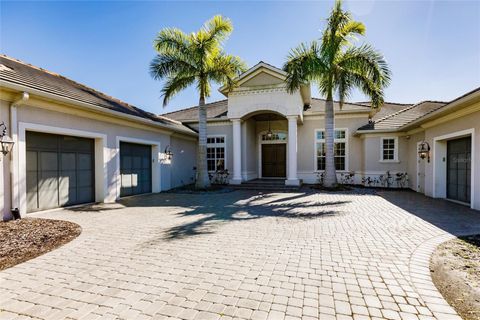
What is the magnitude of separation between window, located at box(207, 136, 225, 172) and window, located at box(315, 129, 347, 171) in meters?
6.13

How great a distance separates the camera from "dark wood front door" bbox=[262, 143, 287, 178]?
669 inches

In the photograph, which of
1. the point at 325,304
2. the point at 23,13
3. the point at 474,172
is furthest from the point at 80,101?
the point at 474,172

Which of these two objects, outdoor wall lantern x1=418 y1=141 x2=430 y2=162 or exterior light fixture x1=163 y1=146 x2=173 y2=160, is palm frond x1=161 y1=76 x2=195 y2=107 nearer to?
exterior light fixture x1=163 y1=146 x2=173 y2=160

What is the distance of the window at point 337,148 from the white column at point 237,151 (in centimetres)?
507

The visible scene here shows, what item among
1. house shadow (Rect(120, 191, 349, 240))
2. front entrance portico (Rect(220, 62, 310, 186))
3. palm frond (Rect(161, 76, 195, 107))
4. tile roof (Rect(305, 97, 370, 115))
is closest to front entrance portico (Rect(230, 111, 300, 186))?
front entrance portico (Rect(220, 62, 310, 186))

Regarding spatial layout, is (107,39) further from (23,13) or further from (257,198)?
(257,198)

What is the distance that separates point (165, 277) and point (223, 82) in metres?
10.6

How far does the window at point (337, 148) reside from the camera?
1548 centimetres

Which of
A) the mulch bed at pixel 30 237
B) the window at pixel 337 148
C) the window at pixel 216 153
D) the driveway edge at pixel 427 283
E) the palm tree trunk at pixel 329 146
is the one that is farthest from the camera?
the window at pixel 216 153

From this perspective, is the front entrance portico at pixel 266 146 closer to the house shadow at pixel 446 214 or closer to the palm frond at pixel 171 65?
the palm frond at pixel 171 65

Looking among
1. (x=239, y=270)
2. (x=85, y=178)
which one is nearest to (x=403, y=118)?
(x=239, y=270)

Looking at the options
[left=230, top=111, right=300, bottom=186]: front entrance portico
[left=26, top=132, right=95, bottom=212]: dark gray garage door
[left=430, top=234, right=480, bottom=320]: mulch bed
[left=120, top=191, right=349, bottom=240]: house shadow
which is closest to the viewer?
[left=430, top=234, right=480, bottom=320]: mulch bed

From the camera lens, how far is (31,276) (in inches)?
140

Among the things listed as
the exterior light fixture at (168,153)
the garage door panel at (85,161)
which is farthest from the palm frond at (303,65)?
the garage door panel at (85,161)
